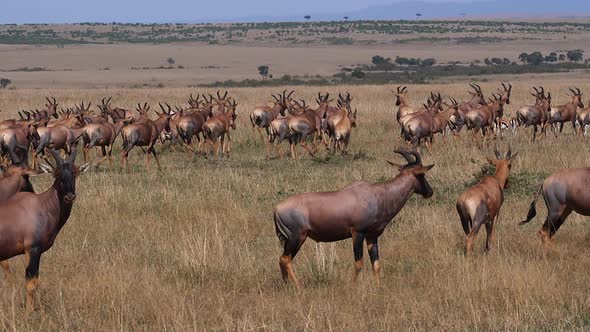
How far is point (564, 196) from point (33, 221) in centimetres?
553

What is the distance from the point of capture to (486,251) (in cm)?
1009

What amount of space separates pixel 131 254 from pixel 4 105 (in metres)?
26.9

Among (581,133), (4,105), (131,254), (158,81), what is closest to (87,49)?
(158,81)

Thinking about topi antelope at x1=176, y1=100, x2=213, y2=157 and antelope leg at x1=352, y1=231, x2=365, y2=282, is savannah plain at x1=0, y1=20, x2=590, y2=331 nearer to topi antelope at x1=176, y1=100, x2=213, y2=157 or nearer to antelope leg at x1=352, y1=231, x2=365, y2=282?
antelope leg at x1=352, y1=231, x2=365, y2=282

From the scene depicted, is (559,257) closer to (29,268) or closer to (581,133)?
(29,268)

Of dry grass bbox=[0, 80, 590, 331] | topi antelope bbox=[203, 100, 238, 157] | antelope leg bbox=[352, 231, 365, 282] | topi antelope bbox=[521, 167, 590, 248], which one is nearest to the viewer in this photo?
dry grass bbox=[0, 80, 590, 331]

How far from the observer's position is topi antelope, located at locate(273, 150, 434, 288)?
8484mm

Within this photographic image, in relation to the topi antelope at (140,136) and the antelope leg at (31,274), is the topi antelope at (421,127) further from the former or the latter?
the antelope leg at (31,274)

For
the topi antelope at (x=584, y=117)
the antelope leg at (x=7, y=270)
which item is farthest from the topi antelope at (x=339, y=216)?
the topi antelope at (x=584, y=117)

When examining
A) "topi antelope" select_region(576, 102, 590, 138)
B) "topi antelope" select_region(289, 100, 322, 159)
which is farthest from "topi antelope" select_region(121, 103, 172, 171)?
"topi antelope" select_region(576, 102, 590, 138)

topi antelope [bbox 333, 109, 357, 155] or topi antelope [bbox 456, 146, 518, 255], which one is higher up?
topi antelope [bbox 456, 146, 518, 255]

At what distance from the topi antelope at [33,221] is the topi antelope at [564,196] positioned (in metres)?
5.06

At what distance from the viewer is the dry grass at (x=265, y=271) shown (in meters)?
7.73

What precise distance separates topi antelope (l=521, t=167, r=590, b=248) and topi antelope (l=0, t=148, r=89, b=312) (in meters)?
Result: 5.06
